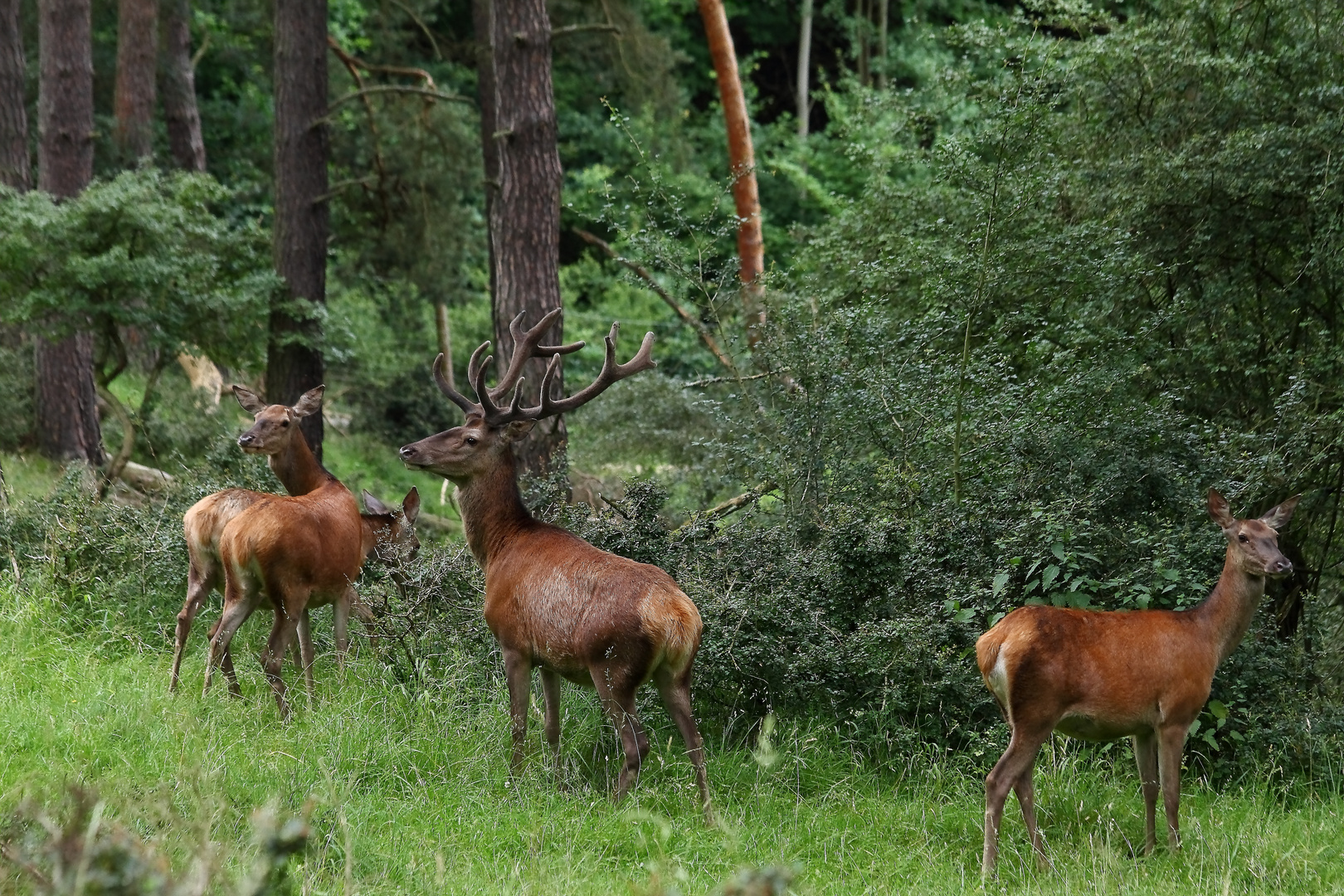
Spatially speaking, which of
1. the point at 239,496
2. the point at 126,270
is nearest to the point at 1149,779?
the point at 239,496

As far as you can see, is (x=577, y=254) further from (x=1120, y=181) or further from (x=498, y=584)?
(x=498, y=584)

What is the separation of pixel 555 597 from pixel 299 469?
8.88 feet

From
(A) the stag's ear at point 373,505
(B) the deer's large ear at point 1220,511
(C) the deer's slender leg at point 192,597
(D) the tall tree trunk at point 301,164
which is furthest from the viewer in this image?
(D) the tall tree trunk at point 301,164

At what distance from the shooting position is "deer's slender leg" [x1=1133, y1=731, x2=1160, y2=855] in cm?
590

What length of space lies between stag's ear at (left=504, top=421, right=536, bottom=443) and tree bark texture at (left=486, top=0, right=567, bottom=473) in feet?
12.6

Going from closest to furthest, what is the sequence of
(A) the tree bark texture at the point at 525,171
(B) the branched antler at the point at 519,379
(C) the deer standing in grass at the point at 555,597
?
(C) the deer standing in grass at the point at 555,597, (B) the branched antler at the point at 519,379, (A) the tree bark texture at the point at 525,171

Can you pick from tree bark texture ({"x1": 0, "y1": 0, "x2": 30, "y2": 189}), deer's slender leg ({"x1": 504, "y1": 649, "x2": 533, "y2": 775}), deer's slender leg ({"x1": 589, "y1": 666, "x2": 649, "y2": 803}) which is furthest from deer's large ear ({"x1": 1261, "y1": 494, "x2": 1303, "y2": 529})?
tree bark texture ({"x1": 0, "y1": 0, "x2": 30, "y2": 189})

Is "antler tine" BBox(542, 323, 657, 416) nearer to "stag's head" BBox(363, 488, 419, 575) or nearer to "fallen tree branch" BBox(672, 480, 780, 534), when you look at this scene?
"fallen tree branch" BBox(672, 480, 780, 534)

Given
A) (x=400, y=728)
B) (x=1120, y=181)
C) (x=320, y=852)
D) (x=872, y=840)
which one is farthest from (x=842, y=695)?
(x=1120, y=181)

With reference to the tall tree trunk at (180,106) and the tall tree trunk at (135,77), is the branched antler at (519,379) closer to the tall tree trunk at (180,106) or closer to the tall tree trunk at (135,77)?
the tall tree trunk at (135,77)

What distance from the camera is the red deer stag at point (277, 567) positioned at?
706cm

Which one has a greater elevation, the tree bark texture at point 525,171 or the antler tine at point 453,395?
the tree bark texture at point 525,171

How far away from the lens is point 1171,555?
23.2ft

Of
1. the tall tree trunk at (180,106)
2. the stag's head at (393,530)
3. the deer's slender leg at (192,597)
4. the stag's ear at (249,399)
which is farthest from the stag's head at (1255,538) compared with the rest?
the tall tree trunk at (180,106)
